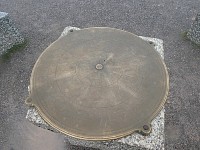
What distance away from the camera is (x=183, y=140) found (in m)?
4.01

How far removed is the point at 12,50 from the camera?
504 centimetres

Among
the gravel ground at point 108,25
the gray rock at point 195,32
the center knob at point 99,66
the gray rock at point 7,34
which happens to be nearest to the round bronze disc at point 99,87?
the center knob at point 99,66

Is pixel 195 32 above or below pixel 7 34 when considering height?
above

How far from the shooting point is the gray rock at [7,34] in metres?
→ 4.64

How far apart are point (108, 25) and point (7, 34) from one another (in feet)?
6.79

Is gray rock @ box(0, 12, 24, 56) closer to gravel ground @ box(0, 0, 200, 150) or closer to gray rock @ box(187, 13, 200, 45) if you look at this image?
gravel ground @ box(0, 0, 200, 150)

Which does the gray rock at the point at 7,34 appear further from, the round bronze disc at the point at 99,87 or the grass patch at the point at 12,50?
A: the round bronze disc at the point at 99,87

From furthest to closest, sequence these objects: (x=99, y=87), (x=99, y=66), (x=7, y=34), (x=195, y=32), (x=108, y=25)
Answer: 1. (x=108, y=25)
2. (x=195, y=32)
3. (x=7, y=34)
4. (x=99, y=66)
5. (x=99, y=87)

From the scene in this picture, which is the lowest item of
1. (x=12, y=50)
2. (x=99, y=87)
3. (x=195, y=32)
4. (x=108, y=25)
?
(x=12, y=50)

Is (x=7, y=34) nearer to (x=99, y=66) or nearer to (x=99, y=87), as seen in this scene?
(x=99, y=66)

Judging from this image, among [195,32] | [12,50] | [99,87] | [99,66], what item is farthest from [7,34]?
[195,32]

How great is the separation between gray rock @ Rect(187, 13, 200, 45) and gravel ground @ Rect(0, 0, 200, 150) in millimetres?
111

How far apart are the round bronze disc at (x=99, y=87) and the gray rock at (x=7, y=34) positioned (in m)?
1.90

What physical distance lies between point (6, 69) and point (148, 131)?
3201mm
